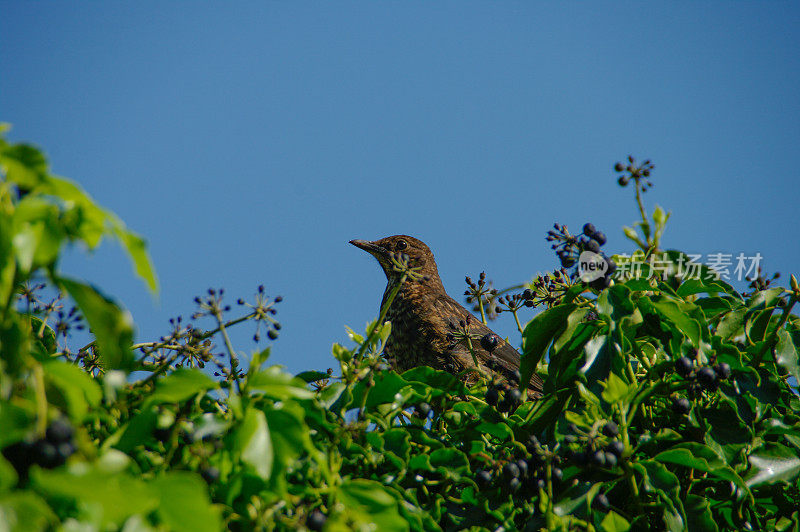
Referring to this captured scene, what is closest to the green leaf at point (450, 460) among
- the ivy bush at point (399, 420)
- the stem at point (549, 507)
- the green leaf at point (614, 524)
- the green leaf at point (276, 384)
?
the ivy bush at point (399, 420)

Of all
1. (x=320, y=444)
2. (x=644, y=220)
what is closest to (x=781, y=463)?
(x=644, y=220)

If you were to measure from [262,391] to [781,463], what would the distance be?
136 centimetres

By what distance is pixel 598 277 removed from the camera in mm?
2174

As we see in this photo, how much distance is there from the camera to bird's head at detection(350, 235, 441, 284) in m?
6.56

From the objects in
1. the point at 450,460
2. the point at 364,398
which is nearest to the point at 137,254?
the point at 364,398

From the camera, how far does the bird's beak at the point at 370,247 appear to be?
6617 millimetres

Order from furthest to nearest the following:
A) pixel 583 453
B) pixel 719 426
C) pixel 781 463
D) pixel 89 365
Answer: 1. pixel 89 365
2. pixel 719 426
3. pixel 781 463
4. pixel 583 453

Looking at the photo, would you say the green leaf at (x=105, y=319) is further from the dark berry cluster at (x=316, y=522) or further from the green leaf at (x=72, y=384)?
the dark berry cluster at (x=316, y=522)

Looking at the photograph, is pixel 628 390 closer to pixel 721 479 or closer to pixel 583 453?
pixel 583 453

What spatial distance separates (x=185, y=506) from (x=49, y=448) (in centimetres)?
21

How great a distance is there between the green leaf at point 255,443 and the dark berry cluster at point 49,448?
30 centimetres

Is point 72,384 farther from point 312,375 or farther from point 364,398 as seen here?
point 312,375

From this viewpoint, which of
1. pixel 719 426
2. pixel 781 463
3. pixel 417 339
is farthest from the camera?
pixel 417 339

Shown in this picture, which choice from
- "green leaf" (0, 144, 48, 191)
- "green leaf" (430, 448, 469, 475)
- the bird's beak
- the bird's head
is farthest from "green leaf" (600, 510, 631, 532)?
the bird's beak
